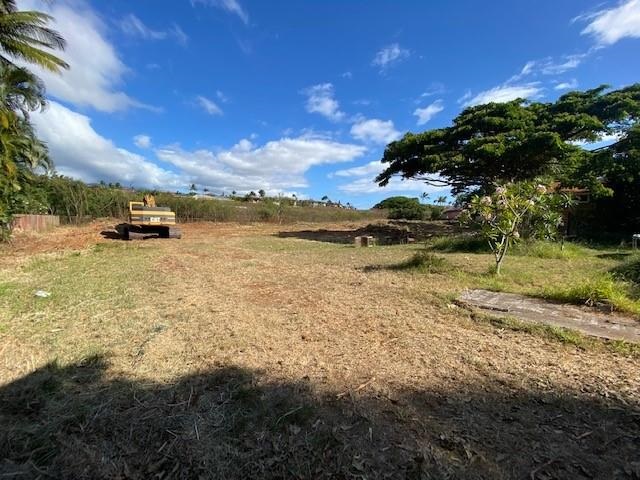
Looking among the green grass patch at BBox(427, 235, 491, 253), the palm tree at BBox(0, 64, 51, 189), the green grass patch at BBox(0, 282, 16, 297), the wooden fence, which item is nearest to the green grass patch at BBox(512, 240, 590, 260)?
the green grass patch at BBox(427, 235, 491, 253)

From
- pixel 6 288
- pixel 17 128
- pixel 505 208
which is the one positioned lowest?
pixel 6 288

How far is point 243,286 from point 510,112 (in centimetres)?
1192

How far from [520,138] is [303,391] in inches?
480

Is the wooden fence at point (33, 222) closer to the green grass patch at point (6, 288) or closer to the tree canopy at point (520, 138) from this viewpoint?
the green grass patch at point (6, 288)

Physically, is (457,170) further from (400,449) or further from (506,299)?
(400,449)

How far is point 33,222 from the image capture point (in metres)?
13.9

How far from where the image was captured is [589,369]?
272 centimetres

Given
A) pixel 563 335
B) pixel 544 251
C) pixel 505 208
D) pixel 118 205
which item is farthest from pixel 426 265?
pixel 118 205

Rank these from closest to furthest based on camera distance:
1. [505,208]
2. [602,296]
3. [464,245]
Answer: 1. [602,296]
2. [505,208]
3. [464,245]

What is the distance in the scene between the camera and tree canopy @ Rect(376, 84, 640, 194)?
11.9 metres

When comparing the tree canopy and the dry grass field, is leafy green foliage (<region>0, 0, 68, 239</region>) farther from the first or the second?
the tree canopy

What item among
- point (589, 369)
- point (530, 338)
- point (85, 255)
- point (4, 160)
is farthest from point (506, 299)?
point (4, 160)

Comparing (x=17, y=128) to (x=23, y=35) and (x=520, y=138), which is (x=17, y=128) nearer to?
(x=23, y=35)

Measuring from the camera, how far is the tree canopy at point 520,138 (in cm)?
1188
